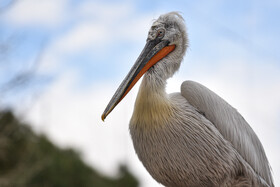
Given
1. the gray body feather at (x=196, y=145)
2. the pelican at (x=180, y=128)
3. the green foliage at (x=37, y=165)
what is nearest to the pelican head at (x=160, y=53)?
the pelican at (x=180, y=128)

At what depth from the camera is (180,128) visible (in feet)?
12.4

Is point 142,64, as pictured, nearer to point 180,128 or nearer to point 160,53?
point 160,53

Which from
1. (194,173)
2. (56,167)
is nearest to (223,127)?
(194,173)

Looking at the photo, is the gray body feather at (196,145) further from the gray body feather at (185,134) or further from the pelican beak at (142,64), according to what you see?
the pelican beak at (142,64)

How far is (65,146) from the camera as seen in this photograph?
16.5 m

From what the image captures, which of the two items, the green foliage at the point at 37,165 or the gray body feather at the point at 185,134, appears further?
the green foliage at the point at 37,165

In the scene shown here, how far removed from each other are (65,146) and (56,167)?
3.39 metres

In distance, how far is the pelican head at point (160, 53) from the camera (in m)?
3.95

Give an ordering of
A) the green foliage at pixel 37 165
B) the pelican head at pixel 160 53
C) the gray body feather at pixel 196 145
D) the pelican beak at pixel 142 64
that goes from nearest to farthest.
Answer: the gray body feather at pixel 196 145
the pelican beak at pixel 142 64
the pelican head at pixel 160 53
the green foliage at pixel 37 165

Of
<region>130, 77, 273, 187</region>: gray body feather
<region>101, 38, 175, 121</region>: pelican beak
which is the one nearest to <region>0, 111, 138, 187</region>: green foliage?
<region>101, 38, 175, 121</region>: pelican beak

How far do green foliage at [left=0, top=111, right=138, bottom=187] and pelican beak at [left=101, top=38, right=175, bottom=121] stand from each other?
5463mm

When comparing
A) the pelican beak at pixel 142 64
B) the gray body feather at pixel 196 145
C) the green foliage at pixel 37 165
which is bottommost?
the green foliage at pixel 37 165

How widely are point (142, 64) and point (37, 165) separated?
731 centimetres

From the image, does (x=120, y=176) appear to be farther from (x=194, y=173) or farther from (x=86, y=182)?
(x=194, y=173)
